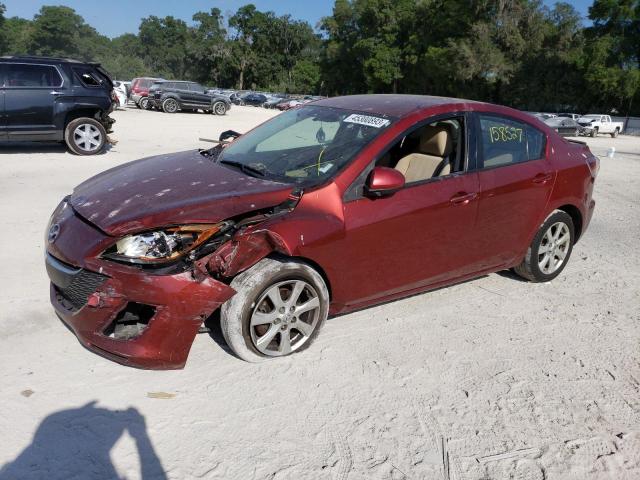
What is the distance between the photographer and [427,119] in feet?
13.6

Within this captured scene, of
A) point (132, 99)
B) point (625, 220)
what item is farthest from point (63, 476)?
point (132, 99)

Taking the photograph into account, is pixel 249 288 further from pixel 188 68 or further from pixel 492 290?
pixel 188 68

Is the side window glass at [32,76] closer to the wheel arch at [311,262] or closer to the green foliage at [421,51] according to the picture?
the wheel arch at [311,262]

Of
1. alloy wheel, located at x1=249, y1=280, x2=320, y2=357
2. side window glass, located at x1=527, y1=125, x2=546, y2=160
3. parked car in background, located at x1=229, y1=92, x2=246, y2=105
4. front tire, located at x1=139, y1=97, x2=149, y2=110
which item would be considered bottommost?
parked car in background, located at x1=229, y1=92, x2=246, y2=105

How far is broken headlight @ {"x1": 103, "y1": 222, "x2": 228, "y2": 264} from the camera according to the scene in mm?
3135

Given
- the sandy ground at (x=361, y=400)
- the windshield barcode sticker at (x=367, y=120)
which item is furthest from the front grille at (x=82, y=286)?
the windshield barcode sticker at (x=367, y=120)

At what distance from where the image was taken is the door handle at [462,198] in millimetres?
4090

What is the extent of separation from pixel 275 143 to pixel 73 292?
200 cm

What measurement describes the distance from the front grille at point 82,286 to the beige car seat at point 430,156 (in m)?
2.32

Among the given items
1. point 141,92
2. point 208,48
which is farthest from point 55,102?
point 208,48

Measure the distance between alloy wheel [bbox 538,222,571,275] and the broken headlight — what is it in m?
3.17

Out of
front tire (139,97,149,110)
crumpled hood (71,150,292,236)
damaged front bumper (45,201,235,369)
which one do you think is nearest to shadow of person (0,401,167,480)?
damaged front bumper (45,201,235,369)

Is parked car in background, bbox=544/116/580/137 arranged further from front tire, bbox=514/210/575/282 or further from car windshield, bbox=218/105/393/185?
car windshield, bbox=218/105/393/185

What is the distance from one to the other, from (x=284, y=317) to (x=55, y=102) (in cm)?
904
